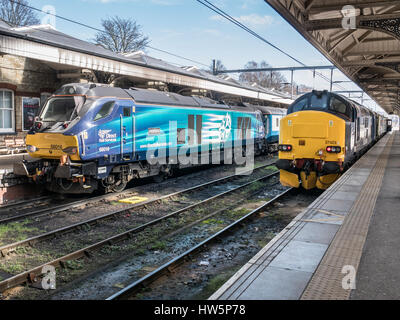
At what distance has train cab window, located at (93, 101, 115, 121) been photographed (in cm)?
1108

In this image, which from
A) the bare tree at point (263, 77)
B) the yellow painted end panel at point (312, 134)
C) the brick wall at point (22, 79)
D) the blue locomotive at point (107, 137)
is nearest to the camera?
the blue locomotive at point (107, 137)

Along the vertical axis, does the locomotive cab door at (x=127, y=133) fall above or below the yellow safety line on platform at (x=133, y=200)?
above

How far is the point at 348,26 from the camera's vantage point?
40.8 ft

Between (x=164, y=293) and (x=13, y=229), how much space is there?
485 centimetres

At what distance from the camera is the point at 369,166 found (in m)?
14.5

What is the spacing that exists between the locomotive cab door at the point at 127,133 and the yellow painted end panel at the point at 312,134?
16.5ft

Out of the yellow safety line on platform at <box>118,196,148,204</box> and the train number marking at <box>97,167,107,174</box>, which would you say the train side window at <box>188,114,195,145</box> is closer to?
the yellow safety line on platform at <box>118,196,148,204</box>

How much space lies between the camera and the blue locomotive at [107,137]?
1075cm

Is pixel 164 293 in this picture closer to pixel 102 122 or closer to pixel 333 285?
pixel 333 285

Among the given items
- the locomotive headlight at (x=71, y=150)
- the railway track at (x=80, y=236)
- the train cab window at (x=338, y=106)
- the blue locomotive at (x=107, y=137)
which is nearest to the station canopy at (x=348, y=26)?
the train cab window at (x=338, y=106)

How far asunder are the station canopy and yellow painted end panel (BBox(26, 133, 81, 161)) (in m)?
6.77

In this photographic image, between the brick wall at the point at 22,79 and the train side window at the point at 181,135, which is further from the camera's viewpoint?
the train side window at the point at 181,135

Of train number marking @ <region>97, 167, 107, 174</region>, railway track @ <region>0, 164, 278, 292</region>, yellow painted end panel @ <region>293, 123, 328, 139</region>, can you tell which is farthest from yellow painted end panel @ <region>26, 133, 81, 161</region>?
yellow painted end panel @ <region>293, 123, 328, 139</region>

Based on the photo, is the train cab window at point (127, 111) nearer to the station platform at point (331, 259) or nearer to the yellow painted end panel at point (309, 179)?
the yellow painted end panel at point (309, 179)
